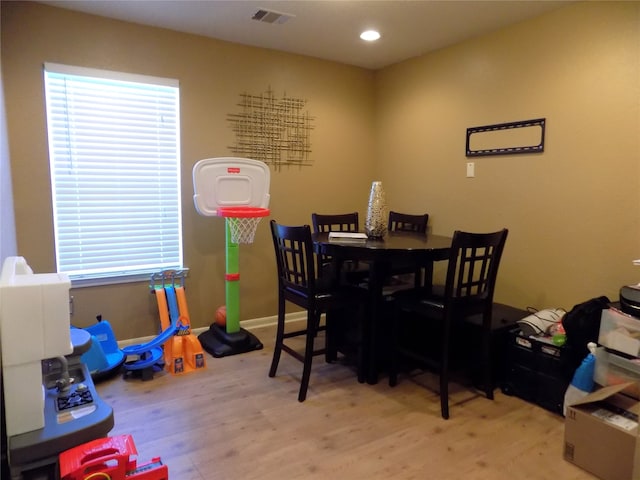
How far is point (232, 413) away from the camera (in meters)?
2.35

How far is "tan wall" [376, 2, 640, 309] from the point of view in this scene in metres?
2.54

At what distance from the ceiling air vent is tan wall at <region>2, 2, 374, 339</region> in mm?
573

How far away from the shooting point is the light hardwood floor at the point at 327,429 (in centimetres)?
189

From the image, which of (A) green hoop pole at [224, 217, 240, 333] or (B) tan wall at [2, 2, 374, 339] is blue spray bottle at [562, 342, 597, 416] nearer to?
(A) green hoop pole at [224, 217, 240, 333]

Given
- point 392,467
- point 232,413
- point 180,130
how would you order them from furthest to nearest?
1. point 180,130
2. point 232,413
3. point 392,467

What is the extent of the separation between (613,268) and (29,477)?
2997 mm

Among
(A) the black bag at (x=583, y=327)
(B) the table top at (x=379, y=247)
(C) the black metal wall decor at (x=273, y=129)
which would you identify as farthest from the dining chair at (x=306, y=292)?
(C) the black metal wall decor at (x=273, y=129)

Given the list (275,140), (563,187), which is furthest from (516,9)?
(275,140)

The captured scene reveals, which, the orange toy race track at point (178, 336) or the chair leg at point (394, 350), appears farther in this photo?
the orange toy race track at point (178, 336)

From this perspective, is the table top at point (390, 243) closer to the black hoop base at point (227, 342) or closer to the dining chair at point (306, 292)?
the dining chair at point (306, 292)

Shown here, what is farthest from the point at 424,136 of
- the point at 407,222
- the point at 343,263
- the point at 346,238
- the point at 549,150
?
the point at 346,238

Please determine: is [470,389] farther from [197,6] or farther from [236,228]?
[197,6]

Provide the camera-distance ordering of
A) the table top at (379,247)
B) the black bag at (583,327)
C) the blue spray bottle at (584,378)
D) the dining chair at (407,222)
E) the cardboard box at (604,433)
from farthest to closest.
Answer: the dining chair at (407,222)
the table top at (379,247)
the black bag at (583,327)
the blue spray bottle at (584,378)
the cardboard box at (604,433)

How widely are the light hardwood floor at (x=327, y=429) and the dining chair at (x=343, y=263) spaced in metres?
0.66
